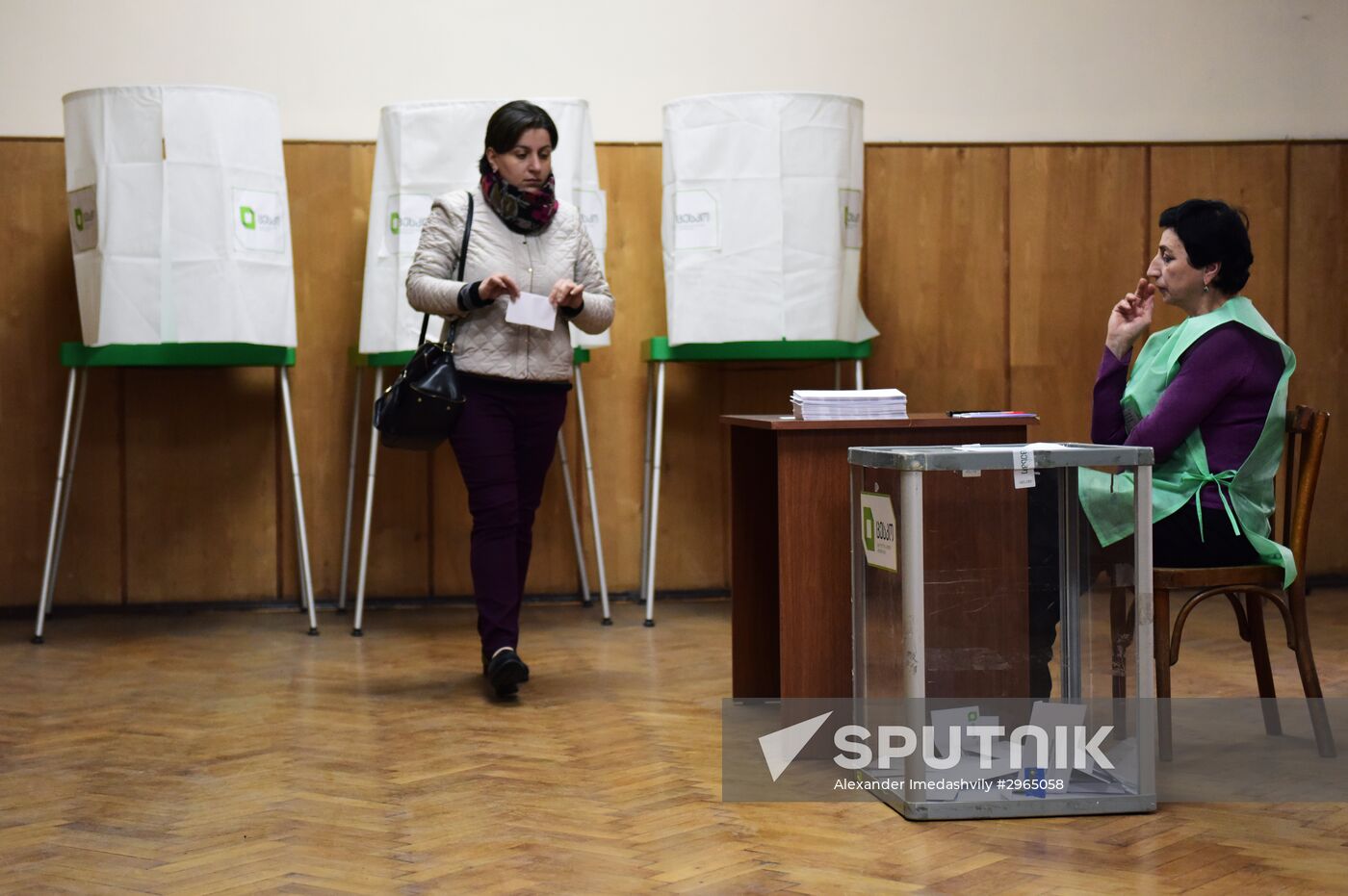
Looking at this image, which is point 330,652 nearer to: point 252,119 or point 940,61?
point 252,119

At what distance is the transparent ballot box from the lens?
2.27m

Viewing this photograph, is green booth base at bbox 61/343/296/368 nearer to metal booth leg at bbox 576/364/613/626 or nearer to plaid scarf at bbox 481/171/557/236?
metal booth leg at bbox 576/364/613/626

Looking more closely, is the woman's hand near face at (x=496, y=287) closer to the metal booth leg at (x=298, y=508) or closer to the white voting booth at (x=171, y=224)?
the white voting booth at (x=171, y=224)

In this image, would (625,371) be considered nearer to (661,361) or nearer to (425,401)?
(661,361)

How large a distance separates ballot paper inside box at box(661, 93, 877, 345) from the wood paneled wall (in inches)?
23.8

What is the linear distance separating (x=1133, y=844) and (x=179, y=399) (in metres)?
3.68

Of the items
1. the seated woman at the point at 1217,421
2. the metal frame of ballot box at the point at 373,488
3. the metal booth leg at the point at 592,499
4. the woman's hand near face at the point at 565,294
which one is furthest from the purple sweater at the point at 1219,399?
the metal booth leg at the point at 592,499

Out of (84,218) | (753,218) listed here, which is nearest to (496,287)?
(753,218)

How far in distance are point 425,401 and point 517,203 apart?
0.53m

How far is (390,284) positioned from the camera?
4.36 metres

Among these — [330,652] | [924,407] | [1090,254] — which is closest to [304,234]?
[330,652]

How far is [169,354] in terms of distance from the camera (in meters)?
4.23

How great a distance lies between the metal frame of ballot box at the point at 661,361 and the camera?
14.5 feet

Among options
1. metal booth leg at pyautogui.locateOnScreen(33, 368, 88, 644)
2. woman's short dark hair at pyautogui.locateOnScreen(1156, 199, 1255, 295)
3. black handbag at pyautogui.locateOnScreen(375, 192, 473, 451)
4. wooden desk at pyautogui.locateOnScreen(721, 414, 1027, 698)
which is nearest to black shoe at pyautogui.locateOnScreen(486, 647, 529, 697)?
black handbag at pyautogui.locateOnScreen(375, 192, 473, 451)
